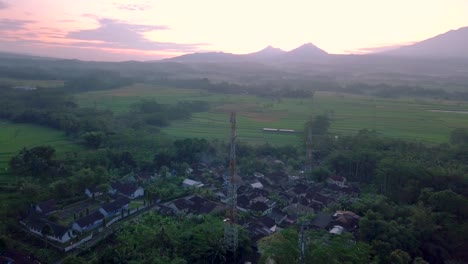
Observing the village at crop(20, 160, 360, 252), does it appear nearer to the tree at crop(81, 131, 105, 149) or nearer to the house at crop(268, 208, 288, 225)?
the house at crop(268, 208, 288, 225)

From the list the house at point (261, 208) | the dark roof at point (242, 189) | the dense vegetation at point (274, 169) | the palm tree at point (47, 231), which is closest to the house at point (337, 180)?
the dense vegetation at point (274, 169)

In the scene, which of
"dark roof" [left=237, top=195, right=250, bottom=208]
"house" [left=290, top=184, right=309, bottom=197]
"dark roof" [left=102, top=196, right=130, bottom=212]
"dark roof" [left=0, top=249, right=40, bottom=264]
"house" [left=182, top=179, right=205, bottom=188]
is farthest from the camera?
"house" [left=182, top=179, right=205, bottom=188]

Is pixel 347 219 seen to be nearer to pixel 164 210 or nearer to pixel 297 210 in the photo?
pixel 297 210

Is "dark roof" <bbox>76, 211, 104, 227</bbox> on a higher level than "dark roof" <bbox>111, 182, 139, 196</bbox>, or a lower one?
lower

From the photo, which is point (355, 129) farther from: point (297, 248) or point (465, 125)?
point (297, 248)

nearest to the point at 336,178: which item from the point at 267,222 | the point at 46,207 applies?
the point at 267,222

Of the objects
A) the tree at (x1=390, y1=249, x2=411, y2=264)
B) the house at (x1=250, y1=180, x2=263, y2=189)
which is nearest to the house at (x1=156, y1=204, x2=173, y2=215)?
the house at (x1=250, y1=180, x2=263, y2=189)
